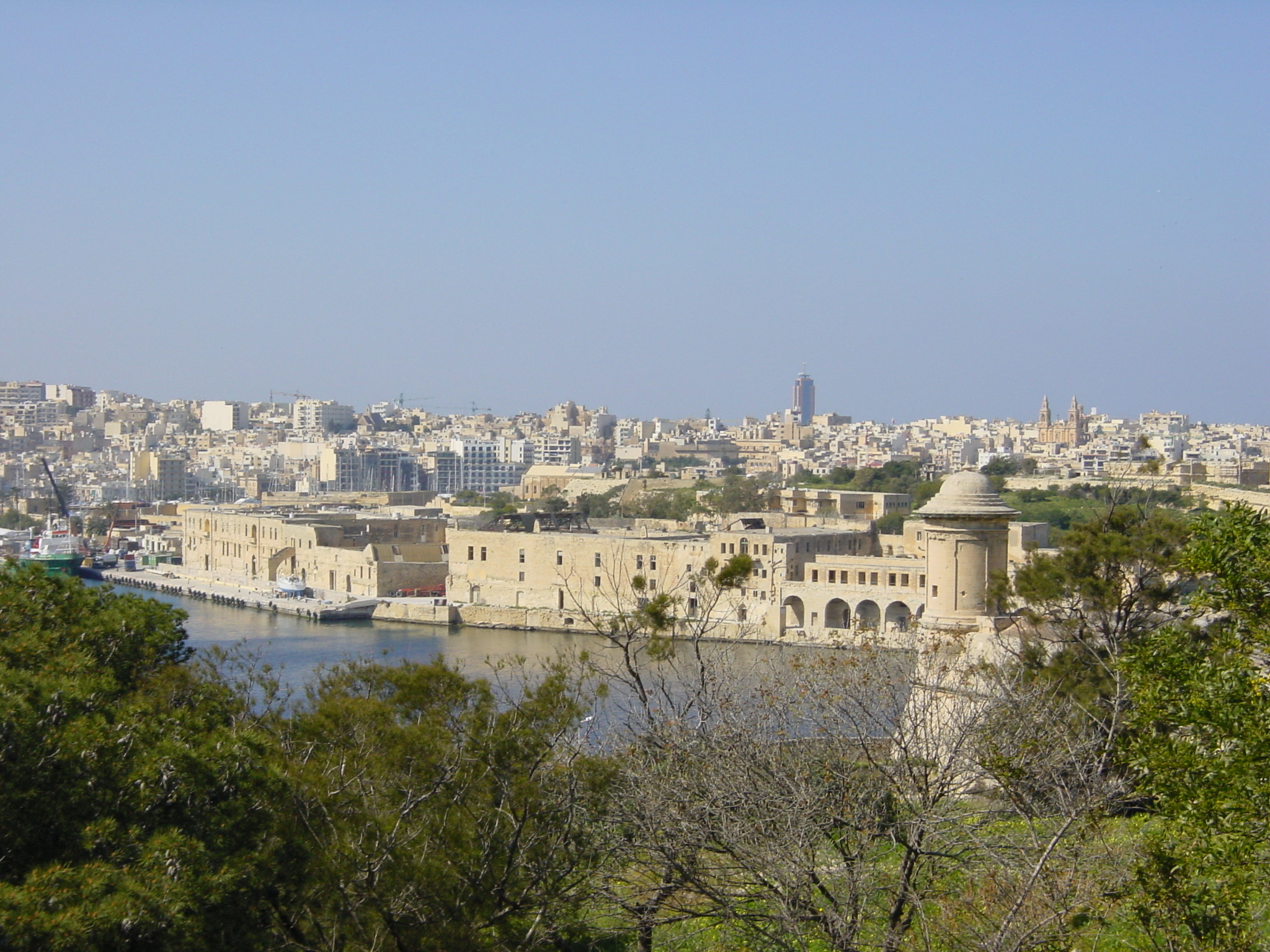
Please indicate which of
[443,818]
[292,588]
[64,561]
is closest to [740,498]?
[292,588]

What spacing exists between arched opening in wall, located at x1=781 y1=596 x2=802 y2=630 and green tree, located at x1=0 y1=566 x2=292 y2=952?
1958 cm

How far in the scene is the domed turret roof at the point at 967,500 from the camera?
323 inches

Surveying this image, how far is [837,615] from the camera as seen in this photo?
23.9m

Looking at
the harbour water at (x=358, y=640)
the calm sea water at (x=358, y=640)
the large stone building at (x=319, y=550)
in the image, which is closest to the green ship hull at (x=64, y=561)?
the large stone building at (x=319, y=550)

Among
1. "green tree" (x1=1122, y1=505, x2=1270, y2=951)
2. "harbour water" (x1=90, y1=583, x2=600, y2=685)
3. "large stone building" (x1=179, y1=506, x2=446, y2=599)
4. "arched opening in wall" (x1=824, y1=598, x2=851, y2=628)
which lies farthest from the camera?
"large stone building" (x1=179, y1=506, x2=446, y2=599)

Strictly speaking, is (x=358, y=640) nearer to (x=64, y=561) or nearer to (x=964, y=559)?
(x=64, y=561)

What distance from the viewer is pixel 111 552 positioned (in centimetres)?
4338

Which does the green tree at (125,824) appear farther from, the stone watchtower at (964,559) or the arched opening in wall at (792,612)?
the arched opening in wall at (792,612)

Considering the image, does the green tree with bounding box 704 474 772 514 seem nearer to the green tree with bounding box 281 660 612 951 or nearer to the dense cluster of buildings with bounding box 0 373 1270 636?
the dense cluster of buildings with bounding box 0 373 1270 636

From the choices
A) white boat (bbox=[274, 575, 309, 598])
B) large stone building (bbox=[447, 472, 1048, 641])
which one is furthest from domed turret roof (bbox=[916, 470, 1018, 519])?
white boat (bbox=[274, 575, 309, 598])

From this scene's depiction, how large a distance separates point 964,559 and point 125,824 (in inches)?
202

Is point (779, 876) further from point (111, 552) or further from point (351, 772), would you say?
point (111, 552)

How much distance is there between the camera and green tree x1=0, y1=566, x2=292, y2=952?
374 cm

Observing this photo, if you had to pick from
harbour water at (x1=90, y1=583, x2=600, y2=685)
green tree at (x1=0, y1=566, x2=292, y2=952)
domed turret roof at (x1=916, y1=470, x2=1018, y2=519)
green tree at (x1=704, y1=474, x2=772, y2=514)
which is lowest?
harbour water at (x1=90, y1=583, x2=600, y2=685)
